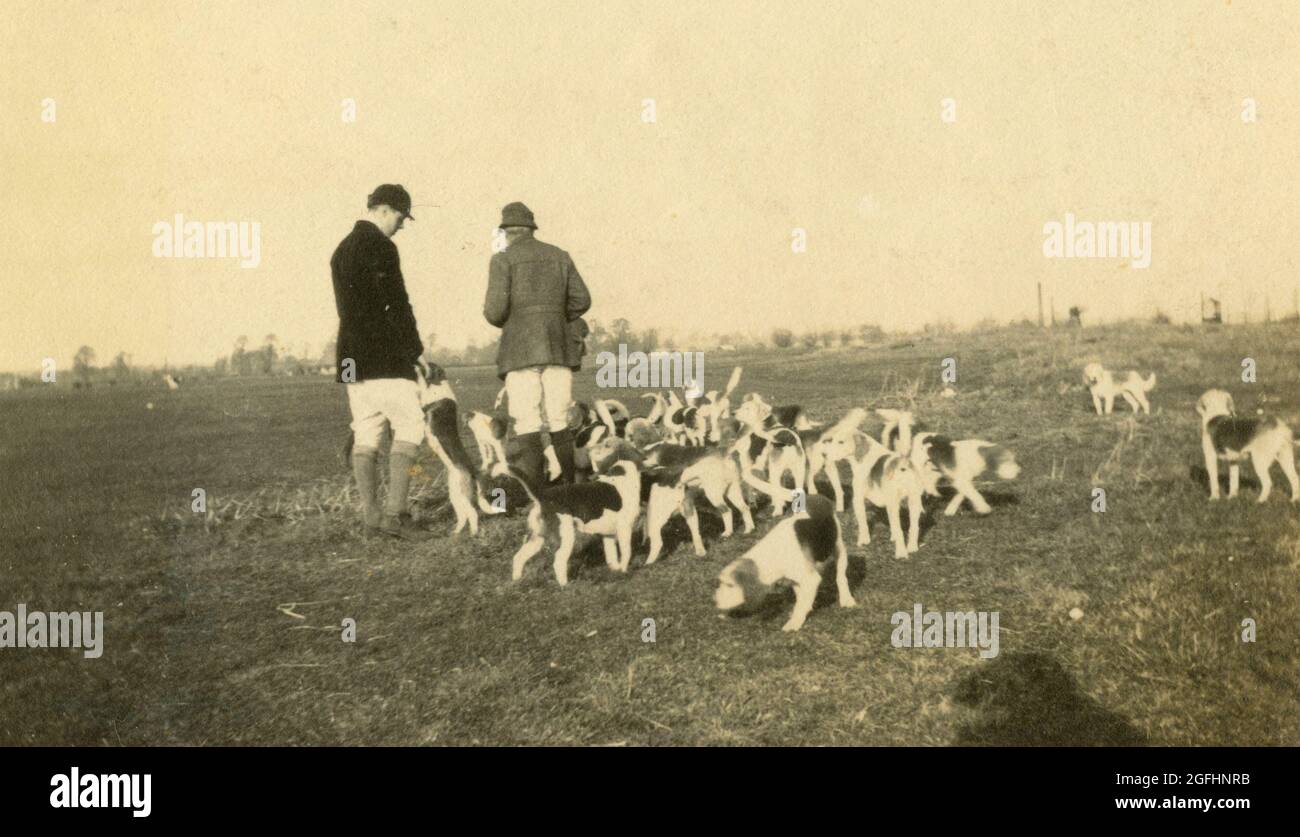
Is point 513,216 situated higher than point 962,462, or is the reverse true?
point 513,216

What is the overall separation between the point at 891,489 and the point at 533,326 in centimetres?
294

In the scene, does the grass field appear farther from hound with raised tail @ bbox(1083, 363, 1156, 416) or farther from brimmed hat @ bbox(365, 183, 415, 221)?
brimmed hat @ bbox(365, 183, 415, 221)

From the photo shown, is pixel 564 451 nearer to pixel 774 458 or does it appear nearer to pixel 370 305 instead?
pixel 774 458

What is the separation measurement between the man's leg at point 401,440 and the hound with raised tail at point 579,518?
4.79 ft

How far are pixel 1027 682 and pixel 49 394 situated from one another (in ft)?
32.6

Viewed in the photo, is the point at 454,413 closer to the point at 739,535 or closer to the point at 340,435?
the point at 739,535

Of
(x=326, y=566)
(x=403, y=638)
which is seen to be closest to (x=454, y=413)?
(x=326, y=566)

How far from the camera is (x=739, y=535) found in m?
6.04

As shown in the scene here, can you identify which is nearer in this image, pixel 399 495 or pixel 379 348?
pixel 379 348

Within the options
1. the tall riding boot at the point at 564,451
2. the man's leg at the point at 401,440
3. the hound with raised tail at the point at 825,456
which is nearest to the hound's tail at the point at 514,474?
the tall riding boot at the point at 564,451

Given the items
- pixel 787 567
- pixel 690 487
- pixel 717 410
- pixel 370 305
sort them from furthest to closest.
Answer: pixel 717 410 < pixel 370 305 < pixel 690 487 < pixel 787 567

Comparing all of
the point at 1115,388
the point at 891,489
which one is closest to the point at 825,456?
the point at 891,489

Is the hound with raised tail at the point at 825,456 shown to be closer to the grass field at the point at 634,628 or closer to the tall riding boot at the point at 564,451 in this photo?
the grass field at the point at 634,628

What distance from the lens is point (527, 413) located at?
6.27 meters
